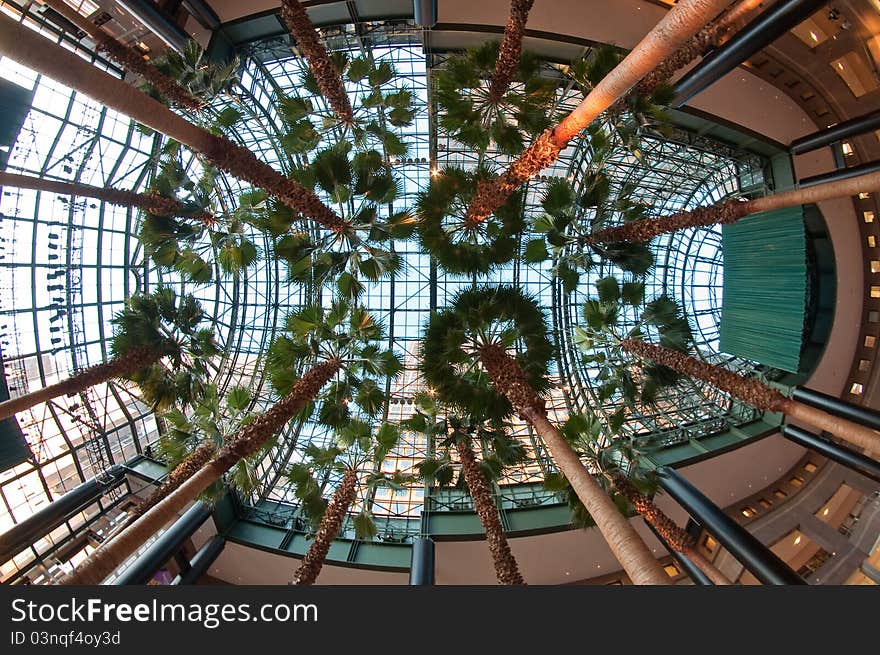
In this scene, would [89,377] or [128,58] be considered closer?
[89,377]

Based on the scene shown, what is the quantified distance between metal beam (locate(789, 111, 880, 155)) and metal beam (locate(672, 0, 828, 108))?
4.92 m

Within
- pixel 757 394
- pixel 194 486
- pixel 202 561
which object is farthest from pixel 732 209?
pixel 202 561

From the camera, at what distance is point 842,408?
36.0 ft

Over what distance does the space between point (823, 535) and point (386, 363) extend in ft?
62.8

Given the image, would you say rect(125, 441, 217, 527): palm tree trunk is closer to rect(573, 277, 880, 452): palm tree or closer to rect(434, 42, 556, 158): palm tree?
rect(434, 42, 556, 158): palm tree

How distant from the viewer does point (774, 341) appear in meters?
15.8

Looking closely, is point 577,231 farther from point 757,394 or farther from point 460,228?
point 757,394

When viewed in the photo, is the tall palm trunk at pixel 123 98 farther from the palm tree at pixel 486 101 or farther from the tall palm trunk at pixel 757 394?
the tall palm trunk at pixel 757 394

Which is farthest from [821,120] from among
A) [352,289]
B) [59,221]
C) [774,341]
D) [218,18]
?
[59,221]

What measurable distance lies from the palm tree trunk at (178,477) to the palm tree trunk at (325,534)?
3.35m

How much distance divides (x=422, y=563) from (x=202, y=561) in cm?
825

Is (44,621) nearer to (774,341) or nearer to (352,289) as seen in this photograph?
(352,289)

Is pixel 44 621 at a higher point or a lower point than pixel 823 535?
higher

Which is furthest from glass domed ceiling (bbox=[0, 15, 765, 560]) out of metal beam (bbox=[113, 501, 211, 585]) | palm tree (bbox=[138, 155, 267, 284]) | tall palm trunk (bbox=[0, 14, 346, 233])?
tall palm trunk (bbox=[0, 14, 346, 233])
